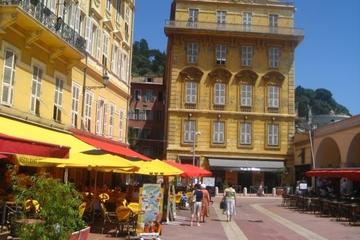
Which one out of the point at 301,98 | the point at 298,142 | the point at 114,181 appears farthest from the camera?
the point at 301,98

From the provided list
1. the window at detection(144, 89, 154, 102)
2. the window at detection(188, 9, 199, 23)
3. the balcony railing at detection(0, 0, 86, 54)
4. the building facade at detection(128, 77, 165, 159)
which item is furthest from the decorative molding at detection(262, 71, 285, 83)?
the balcony railing at detection(0, 0, 86, 54)

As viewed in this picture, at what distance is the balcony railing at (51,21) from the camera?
55.8ft

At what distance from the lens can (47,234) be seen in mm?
7461

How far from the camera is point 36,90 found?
64.1 ft

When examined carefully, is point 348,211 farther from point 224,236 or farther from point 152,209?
point 152,209

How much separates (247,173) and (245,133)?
4012mm

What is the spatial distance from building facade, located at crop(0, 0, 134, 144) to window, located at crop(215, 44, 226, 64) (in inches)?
847

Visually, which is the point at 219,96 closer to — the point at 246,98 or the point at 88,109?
the point at 246,98

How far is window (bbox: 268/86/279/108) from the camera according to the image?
5391 cm

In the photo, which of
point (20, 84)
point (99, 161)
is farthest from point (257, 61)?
point (99, 161)

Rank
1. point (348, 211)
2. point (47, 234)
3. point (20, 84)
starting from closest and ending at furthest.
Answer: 1. point (47, 234)
2. point (20, 84)
3. point (348, 211)

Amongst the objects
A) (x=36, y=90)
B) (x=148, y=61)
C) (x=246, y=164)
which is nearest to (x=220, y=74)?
(x=246, y=164)

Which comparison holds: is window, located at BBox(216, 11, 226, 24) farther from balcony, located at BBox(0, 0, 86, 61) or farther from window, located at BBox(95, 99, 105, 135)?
balcony, located at BBox(0, 0, 86, 61)

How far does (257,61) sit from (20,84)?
3880 centimetres
